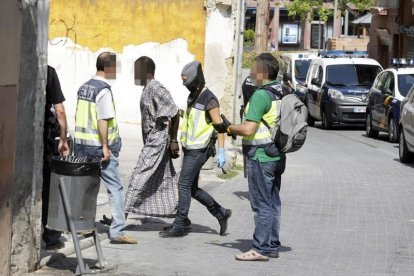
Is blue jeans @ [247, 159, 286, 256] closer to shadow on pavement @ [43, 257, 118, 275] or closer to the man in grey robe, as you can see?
shadow on pavement @ [43, 257, 118, 275]

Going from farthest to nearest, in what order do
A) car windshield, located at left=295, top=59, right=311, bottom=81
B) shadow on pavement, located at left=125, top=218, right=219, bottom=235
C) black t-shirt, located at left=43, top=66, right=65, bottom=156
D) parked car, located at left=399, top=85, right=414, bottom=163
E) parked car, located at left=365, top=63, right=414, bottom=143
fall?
car windshield, located at left=295, top=59, right=311, bottom=81 → parked car, located at left=365, top=63, right=414, bottom=143 → parked car, located at left=399, top=85, right=414, bottom=163 → shadow on pavement, located at left=125, top=218, right=219, bottom=235 → black t-shirt, located at left=43, top=66, right=65, bottom=156

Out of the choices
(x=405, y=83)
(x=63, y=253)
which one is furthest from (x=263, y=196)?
(x=405, y=83)

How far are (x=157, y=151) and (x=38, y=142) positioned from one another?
8.11ft

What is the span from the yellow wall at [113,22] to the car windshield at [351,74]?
9.50 m

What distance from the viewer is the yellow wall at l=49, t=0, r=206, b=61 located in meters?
20.9

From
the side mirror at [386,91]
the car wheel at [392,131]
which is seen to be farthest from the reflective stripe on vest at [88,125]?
the side mirror at [386,91]

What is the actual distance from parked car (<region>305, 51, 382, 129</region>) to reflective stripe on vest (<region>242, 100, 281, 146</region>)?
63.0 feet

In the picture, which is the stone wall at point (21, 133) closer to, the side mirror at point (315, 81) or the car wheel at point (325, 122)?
the car wheel at point (325, 122)

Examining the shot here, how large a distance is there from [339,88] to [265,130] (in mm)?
19782

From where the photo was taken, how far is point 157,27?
2097 cm

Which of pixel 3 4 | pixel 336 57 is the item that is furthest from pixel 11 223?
pixel 336 57

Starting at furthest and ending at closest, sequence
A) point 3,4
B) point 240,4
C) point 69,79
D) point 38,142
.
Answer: point 69,79
point 240,4
point 38,142
point 3,4

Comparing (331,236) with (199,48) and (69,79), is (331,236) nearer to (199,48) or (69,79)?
(199,48)

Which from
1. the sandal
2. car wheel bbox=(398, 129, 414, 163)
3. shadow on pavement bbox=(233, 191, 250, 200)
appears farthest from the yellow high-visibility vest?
car wheel bbox=(398, 129, 414, 163)
